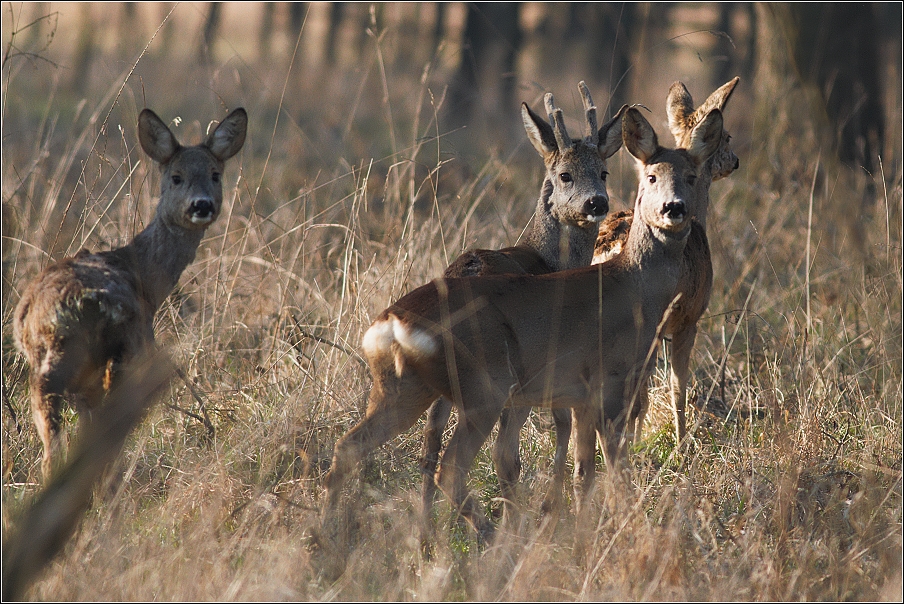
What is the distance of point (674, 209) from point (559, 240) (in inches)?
44.7

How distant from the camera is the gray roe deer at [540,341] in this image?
4.00 metres

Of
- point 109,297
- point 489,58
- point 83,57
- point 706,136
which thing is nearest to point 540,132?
point 706,136

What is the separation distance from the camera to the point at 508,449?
15.1ft

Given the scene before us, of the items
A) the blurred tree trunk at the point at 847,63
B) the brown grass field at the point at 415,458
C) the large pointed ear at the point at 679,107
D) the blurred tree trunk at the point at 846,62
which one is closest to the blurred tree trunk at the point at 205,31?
the brown grass field at the point at 415,458

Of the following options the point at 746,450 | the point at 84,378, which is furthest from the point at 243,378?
the point at 746,450

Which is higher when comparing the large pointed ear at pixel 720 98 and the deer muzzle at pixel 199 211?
the large pointed ear at pixel 720 98

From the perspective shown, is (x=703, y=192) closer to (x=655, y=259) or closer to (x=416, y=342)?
(x=655, y=259)

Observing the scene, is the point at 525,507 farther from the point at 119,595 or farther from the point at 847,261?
the point at 847,261

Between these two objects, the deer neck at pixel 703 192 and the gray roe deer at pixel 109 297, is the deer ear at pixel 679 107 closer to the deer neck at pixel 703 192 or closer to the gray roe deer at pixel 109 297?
the deer neck at pixel 703 192

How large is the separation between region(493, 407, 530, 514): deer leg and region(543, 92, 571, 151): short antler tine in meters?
1.57

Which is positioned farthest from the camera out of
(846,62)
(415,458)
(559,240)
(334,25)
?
(334,25)

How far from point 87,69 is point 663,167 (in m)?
12.8

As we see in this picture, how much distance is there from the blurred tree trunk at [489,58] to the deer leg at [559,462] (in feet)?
43.6

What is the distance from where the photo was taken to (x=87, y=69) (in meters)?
15.5
